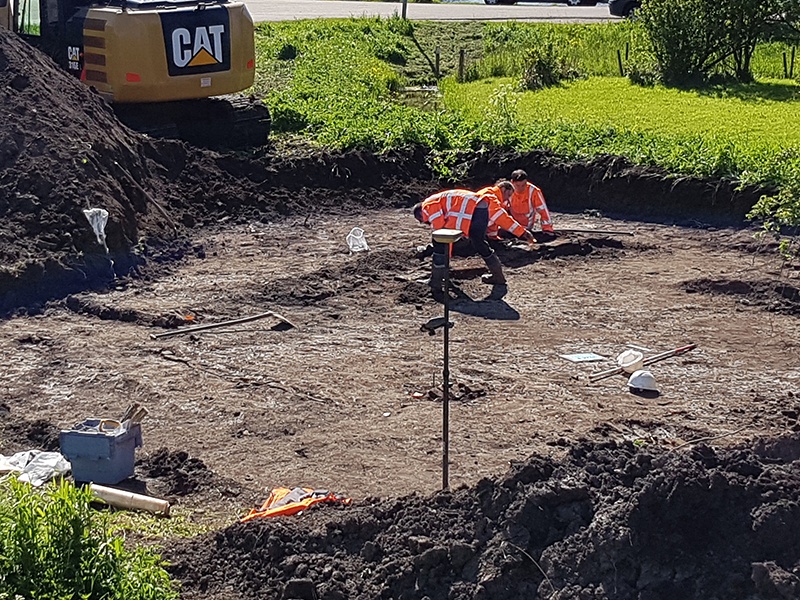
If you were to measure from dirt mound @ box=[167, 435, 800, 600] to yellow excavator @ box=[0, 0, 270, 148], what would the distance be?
464 inches

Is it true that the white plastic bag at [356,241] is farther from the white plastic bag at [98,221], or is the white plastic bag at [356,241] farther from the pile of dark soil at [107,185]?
the white plastic bag at [98,221]

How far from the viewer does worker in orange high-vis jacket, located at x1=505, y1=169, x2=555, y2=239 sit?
1530cm

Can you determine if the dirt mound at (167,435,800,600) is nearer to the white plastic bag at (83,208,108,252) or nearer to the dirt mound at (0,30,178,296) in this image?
the dirt mound at (0,30,178,296)

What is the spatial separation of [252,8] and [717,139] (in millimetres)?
25186

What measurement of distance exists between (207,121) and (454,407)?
10.4 metres

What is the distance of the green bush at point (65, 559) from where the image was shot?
587 cm

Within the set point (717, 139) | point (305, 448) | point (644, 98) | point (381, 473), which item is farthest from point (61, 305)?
point (644, 98)

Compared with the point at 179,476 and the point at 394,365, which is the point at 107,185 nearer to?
the point at 394,365

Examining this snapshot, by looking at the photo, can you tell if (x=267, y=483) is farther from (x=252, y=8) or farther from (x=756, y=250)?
(x=252, y=8)

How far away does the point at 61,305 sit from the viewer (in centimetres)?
1303

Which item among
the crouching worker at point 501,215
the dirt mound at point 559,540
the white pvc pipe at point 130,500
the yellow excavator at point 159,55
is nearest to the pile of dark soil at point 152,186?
the yellow excavator at point 159,55

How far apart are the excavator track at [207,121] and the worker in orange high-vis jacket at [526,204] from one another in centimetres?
586

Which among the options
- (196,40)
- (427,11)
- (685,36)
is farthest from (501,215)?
(427,11)

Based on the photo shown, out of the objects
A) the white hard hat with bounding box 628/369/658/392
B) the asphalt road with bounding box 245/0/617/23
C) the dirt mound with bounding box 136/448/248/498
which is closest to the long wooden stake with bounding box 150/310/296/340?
the dirt mound with bounding box 136/448/248/498
